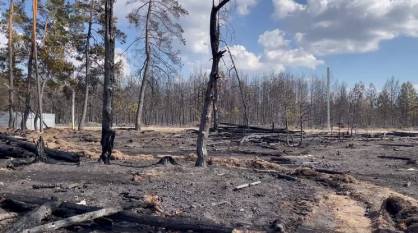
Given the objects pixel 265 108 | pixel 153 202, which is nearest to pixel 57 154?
pixel 153 202

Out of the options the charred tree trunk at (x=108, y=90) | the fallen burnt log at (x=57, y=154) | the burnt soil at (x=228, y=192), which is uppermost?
the charred tree trunk at (x=108, y=90)

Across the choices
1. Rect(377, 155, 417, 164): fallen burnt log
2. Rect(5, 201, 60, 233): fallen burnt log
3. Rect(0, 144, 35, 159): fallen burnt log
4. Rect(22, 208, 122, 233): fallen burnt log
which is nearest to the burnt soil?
Rect(22, 208, 122, 233): fallen burnt log

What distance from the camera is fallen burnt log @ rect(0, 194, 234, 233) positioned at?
25.1ft

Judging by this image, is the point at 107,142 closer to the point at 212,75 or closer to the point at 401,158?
the point at 212,75

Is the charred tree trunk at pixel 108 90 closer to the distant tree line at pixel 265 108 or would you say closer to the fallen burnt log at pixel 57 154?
the fallen burnt log at pixel 57 154

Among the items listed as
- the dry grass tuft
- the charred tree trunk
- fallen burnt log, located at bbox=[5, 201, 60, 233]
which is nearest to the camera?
fallen burnt log, located at bbox=[5, 201, 60, 233]

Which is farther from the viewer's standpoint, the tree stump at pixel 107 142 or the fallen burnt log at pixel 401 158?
the fallen burnt log at pixel 401 158

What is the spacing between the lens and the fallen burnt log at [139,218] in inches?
301

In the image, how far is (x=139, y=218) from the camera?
7973mm

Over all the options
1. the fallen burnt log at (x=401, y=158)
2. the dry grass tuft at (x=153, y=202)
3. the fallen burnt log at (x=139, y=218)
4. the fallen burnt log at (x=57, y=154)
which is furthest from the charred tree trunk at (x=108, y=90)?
the fallen burnt log at (x=401, y=158)

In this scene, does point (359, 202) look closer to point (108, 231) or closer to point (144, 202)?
point (144, 202)

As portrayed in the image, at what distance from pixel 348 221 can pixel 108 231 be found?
466 centimetres

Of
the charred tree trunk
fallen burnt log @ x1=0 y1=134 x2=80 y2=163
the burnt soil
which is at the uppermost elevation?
the charred tree trunk

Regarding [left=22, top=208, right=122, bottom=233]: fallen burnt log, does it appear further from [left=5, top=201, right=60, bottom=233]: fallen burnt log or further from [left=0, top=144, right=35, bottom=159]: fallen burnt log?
[left=0, top=144, right=35, bottom=159]: fallen burnt log
